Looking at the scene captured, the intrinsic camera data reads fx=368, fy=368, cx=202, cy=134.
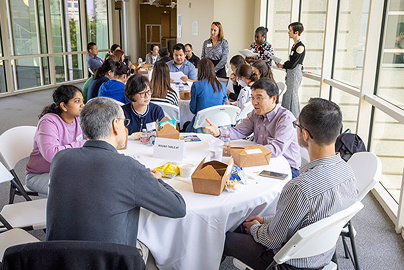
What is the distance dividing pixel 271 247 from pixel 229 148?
2.92 ft

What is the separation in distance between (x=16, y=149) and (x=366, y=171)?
2.39 meters

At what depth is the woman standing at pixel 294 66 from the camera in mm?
6023

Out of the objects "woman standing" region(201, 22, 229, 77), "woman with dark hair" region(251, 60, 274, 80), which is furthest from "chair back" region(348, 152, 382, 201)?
"woman standing" region(201, 22, 229, 77)

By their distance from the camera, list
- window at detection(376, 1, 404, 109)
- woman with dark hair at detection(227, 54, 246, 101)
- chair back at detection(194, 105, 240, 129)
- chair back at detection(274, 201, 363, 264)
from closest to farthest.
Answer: chair back at detection(274, 201, 363, 264) → window at detection(376, 1, 404, 109) → chair back at detection(194, 105, 240, 129) → woman with dark hair at detection(227, 54, 246, 101)

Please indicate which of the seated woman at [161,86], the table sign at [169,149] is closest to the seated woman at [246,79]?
the seated woman at [161,86]

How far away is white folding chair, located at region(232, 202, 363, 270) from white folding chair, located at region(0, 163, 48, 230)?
1361 millimetres

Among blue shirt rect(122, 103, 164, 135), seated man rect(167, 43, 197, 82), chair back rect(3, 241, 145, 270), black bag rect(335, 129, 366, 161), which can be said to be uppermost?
seated man rect(167, 43, 197, 82)

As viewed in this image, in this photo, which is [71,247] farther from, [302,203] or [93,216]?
[302,203]

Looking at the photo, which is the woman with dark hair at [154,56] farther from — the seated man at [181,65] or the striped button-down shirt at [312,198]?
the striped button-down shirt at [312,198]

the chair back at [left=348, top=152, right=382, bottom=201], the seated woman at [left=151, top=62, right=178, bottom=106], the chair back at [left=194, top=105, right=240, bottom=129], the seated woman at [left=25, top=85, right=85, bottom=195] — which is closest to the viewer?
the chair back at [left=348, top=152, right=382, bottom=201]

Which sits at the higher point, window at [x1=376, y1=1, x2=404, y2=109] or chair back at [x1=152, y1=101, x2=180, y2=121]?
window at [x1=376, y1=1, x2=404, y2=109]

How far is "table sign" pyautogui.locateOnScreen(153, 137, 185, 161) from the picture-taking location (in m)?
2.36

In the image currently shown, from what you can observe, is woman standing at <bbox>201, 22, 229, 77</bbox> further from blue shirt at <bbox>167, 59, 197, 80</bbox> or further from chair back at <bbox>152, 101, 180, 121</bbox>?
chair back at <bbox>152, 101, 180, 121</bbox>

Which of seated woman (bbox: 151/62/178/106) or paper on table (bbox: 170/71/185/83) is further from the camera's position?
paper on table (bbox: 170/71/185/83)
